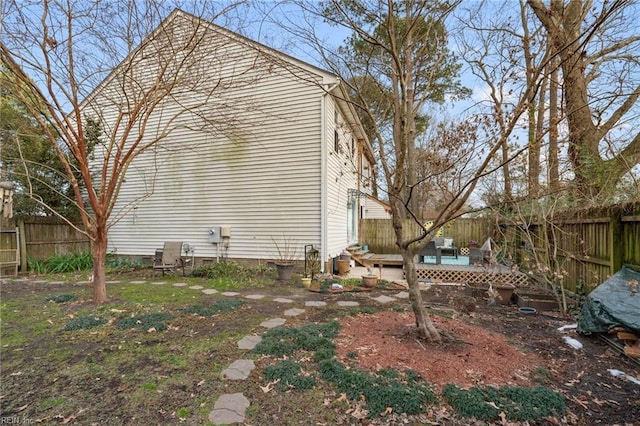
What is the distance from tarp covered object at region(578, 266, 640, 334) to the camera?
11.4ft

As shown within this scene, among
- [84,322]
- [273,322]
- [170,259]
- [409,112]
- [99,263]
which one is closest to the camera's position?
[409,112]

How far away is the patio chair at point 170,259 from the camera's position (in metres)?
8.32

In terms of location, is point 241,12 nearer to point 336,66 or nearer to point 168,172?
point 336,66

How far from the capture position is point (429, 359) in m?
3.18

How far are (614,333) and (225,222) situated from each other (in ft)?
28.0

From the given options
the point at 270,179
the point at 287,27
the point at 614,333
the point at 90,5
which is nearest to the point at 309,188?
the point at 270,179

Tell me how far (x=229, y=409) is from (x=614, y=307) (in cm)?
434

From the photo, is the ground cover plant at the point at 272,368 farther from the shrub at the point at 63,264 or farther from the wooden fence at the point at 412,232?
the wooden fence at the point at 412,232

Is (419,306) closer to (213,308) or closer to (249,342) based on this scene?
(249,342)

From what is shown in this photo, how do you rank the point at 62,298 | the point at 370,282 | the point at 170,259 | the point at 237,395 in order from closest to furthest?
the point at 237,395 → the point at 62,298 → the point at 370,282 → the point at 170,259

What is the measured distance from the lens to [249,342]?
3693 mm

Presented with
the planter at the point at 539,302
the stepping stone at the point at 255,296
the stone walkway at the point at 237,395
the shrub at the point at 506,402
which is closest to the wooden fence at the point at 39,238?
the stepping stone at the point at 255,296

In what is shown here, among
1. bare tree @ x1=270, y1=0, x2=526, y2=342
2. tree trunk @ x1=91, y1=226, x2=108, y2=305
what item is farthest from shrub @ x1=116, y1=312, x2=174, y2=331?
bare tree @ x1=270, y1=0, x2=526, y2=342

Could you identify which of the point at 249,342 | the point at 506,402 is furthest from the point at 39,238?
the point at 506,402
